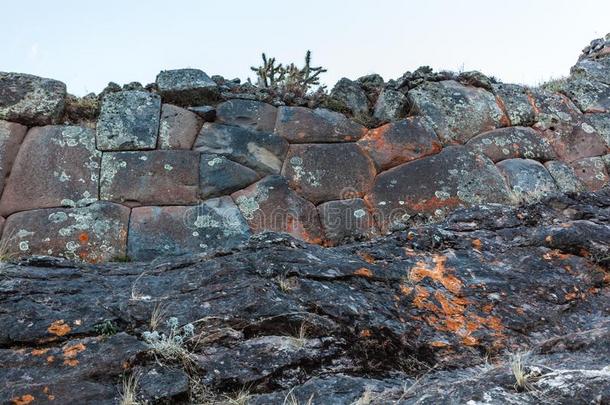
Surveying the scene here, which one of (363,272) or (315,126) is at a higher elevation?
(315,126)

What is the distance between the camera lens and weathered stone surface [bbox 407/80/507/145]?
7.77 m

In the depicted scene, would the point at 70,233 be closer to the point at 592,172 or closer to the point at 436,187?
the point at 436,187

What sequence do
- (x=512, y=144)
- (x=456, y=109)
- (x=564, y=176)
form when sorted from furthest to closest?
(x=456, y=109) < (x=512, y=144) < (x=564, y=176)

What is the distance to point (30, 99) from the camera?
6.89m

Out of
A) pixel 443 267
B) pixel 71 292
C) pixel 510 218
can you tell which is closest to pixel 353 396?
pixel 443 267

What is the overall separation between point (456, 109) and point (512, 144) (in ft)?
2.78

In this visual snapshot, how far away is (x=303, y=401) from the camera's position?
3.14 metres

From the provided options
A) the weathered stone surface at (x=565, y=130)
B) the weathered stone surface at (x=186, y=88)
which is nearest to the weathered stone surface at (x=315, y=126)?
the weathered stone surface at (x=186, y=88)

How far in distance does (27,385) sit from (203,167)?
3988 mm

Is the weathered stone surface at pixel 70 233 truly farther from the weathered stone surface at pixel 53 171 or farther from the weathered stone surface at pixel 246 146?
the weathered stone surface at pixel 246 146

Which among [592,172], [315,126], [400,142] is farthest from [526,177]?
[315,126]

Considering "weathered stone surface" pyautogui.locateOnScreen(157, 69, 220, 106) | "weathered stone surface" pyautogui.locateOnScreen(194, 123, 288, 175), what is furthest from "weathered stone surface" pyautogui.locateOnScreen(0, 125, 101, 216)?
"weathered stone surface" pyautogui.locateOnScreen(194, 123, 288, 175)

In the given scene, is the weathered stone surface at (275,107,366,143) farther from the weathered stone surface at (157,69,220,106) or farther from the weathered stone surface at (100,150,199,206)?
the weathered stone surface at (100,150,199,206)

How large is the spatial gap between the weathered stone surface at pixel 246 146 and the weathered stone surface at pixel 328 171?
143 mm
